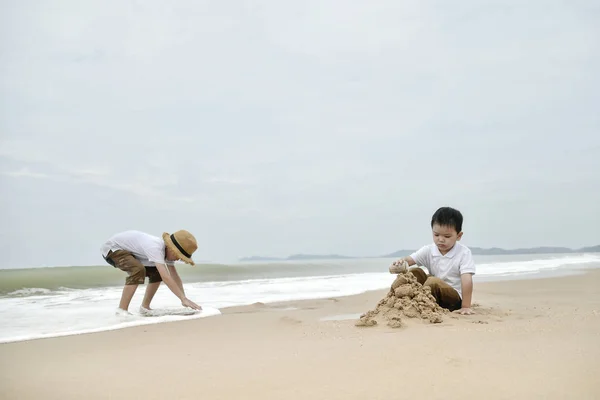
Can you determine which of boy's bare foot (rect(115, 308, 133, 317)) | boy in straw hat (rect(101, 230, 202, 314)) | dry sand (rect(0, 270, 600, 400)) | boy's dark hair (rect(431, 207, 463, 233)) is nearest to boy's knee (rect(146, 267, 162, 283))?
boy in straw hat (rect(101, 230, 202, 314))

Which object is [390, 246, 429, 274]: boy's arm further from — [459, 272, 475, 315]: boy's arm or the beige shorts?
the beige shorts

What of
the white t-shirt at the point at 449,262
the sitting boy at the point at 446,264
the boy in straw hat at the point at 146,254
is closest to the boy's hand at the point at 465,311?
the sitting boy at the point at 446,264

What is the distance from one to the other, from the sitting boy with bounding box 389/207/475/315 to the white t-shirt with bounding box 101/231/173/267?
250 centimetres

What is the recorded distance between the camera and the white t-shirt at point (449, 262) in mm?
4285

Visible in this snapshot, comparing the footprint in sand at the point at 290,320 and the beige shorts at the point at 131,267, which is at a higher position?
the beige shorts at the point at 131,267

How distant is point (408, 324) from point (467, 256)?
1266mm

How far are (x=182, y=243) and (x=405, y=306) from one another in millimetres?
2539

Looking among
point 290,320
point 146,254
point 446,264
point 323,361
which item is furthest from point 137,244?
point 323,361

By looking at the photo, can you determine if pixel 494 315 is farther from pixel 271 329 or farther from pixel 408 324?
pixel 271 329

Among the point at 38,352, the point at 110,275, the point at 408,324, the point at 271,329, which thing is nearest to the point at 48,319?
the point at 38,352

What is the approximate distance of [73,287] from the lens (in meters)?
8.82

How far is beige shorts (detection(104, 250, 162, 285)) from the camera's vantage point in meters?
5.07

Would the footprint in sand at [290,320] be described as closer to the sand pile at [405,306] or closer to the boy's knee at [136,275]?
the sand pile at [405,306]

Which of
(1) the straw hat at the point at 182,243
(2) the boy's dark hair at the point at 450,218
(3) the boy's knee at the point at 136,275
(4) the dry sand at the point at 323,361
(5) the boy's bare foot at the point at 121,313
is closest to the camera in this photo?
(4) the dry sand at the point at 323,361
